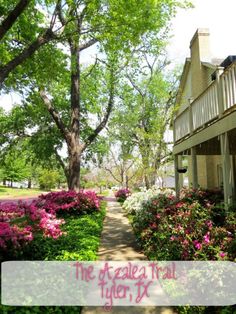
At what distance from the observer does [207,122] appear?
9.05 meters

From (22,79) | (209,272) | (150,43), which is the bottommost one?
(209,272)

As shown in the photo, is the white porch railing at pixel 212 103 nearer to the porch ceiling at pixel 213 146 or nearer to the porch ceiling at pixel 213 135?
the porch ceiling at pixel 213 135

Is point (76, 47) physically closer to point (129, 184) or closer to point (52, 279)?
point (52, 279)

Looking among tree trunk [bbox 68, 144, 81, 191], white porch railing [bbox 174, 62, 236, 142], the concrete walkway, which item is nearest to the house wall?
white porch railing [bbox 174, 62, 236, 142]

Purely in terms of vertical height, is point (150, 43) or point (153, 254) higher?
point (150, 43)

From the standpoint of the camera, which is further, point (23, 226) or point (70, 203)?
point (70, 203)

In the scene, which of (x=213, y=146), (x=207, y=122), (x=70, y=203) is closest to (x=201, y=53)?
(x=213, y=146)

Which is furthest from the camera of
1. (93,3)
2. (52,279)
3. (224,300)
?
(93,3)

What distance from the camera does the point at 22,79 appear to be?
13.0 metres

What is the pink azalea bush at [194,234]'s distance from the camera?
17.9 feet

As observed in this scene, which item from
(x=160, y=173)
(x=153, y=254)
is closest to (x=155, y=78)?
(x=160, y=173)

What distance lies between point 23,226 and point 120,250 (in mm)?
2911

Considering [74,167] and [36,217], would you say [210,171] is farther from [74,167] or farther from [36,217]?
[36,217]

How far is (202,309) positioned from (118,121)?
25294 millimetres
